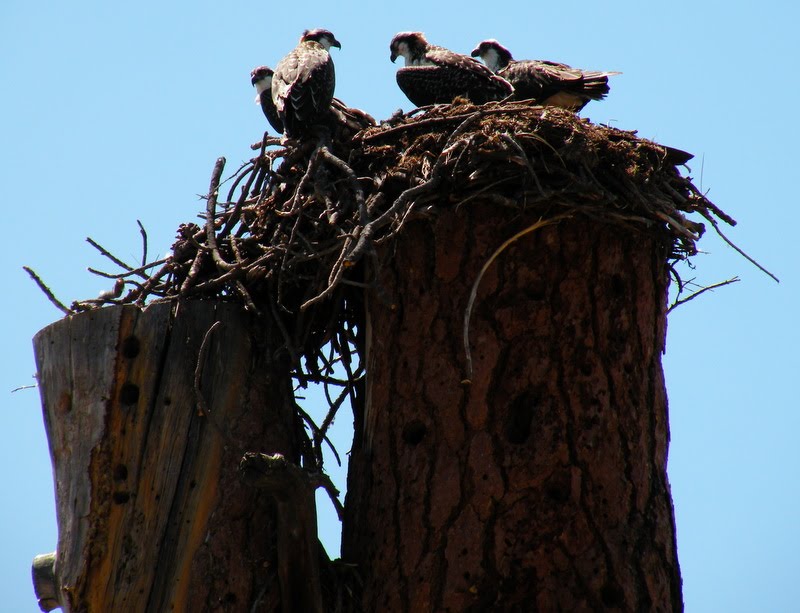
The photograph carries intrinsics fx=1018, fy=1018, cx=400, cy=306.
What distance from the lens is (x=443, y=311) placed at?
5.61 metres

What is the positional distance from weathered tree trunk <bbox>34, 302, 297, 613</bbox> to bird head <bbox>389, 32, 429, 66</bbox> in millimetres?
3950

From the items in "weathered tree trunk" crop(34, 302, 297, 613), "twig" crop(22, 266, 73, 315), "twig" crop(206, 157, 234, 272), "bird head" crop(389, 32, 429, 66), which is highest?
"bird head" crop(389, 32, 429, 66)

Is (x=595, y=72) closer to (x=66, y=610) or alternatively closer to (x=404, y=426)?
(x=404, y=426)

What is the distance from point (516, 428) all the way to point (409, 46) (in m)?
4.56

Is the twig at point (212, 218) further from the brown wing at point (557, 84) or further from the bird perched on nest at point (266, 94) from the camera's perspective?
the brown wing at point (557, 84)

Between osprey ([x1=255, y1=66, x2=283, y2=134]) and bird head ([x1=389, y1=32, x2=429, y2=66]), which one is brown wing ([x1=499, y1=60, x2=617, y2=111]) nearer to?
bird head ([x1=389, y1=32, x2=429, y2=66])

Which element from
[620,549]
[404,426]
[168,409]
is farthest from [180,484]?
[620,549]

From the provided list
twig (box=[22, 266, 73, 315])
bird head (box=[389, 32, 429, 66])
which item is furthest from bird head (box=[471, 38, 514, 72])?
twig (box=[22, 266, 73, 315])

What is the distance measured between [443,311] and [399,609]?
1.59 m

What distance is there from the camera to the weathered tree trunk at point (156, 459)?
17.0ft

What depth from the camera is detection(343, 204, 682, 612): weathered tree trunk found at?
16.9 ft

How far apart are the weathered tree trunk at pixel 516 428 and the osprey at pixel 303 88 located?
147 centimetres

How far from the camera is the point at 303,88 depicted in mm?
6945

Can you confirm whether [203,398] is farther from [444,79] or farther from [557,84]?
[557,84]
